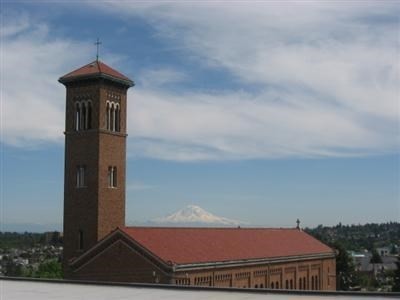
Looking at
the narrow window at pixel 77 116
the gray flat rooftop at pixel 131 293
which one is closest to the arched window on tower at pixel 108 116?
the narrow window at pixel 77 116

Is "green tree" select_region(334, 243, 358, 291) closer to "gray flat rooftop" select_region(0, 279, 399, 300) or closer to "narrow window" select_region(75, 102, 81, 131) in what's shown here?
"narrow window" select_region(75, 102, 81, 131)

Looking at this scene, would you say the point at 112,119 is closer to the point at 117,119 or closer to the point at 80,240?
the point at 117,119

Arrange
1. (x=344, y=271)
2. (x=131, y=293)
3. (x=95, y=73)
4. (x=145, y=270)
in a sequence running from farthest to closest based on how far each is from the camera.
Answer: (x=344, y=271)
(x=95, y=73)
(x=145, y=270)
(x=131, y=293)

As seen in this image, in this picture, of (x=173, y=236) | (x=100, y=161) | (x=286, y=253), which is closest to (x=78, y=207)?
(x=100, y=161)

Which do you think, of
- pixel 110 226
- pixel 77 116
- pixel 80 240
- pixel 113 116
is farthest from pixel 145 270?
pixel 77 116

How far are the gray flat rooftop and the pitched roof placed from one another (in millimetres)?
29542

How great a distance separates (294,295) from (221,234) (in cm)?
3853

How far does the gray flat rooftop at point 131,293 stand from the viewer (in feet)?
52.4

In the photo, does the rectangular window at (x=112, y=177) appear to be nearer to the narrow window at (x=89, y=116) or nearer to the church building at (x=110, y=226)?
the church building at (x=110, y=226)

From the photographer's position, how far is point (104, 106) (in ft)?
157

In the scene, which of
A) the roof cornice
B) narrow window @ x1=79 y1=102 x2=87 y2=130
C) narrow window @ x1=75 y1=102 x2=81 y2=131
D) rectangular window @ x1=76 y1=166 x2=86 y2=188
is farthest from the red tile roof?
the roof cornice

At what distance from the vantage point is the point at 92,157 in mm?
47625

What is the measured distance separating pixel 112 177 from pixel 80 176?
2406 mm

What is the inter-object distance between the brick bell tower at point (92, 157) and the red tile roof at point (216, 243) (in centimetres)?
415
